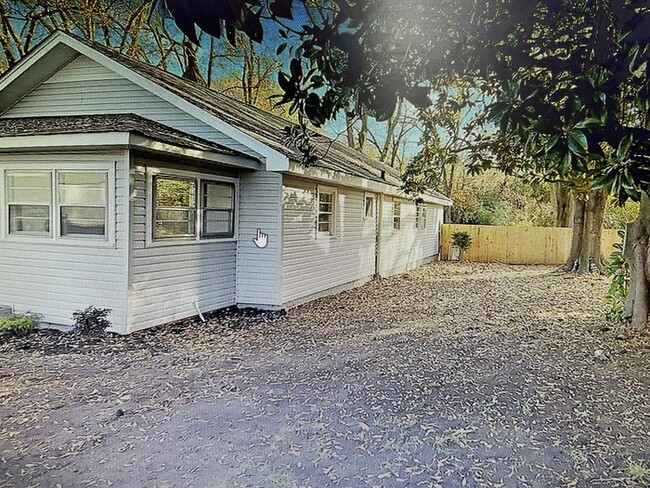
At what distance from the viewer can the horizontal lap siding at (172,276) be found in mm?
6899

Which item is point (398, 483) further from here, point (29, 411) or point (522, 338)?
point (522, 338)

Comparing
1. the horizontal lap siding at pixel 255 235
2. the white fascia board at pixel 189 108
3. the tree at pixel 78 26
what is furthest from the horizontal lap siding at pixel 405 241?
the tree at pixel 78 26

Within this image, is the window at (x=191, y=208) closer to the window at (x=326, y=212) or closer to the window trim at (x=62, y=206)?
the window trim at (x=62, y=206)

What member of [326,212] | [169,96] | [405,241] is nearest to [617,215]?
[405,241]

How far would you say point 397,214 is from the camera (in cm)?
1553

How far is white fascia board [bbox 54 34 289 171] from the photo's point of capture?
8016 mm

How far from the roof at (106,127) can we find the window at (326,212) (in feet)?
8.06

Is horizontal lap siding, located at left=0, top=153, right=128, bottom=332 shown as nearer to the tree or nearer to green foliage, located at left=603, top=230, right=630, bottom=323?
green foliage, located at left=603, top=230, right=630, bottom=323

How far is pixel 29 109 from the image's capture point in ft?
28.9

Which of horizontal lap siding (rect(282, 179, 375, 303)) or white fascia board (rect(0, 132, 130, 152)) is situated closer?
white fascia board (rect(0, 132, 130, 152))

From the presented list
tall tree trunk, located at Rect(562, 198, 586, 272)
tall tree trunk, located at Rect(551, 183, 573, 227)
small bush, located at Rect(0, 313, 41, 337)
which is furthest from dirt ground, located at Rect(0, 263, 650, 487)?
tall tree trunk, located at Rect(551, 183, 573, 227)

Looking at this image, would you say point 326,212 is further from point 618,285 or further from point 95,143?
point 618,285

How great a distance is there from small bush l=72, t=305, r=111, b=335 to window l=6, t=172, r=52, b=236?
135 centimetres

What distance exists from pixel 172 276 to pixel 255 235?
67.7 inches
